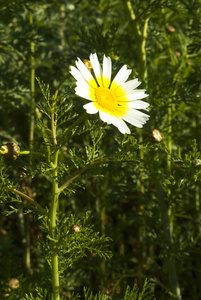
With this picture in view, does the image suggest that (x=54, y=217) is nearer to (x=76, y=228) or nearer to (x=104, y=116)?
(x=76, y=228)

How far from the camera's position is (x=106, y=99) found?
4.38 ft

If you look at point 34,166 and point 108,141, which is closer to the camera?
point 34,166

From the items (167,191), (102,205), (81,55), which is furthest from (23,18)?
(167,191)

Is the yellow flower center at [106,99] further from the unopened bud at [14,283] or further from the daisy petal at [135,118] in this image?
the unopened bud at [14,283]

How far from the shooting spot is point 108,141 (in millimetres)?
2959

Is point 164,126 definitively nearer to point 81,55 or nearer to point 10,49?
point 81,55

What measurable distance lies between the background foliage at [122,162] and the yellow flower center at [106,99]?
0.10 metres

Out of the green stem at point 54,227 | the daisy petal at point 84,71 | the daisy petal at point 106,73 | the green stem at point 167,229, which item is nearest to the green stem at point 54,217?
the green stem at point 54,227

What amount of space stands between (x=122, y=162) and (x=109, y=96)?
0.65 m

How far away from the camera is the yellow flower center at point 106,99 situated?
1293 millimetres

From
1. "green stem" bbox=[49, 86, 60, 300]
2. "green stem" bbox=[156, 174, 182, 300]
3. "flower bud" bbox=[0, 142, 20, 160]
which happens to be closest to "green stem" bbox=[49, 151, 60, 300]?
"green stem" bbox=[49, 86, 60, 300]

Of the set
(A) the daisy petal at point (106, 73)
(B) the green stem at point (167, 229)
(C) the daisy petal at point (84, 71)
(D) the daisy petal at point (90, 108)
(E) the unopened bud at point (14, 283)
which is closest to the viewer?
(D) the daisy petal at point (90, 108)

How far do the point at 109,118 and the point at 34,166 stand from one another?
361 millimetres

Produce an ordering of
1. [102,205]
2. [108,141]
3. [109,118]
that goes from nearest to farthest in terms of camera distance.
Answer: [109,118]
[102,205]
[108,141]
